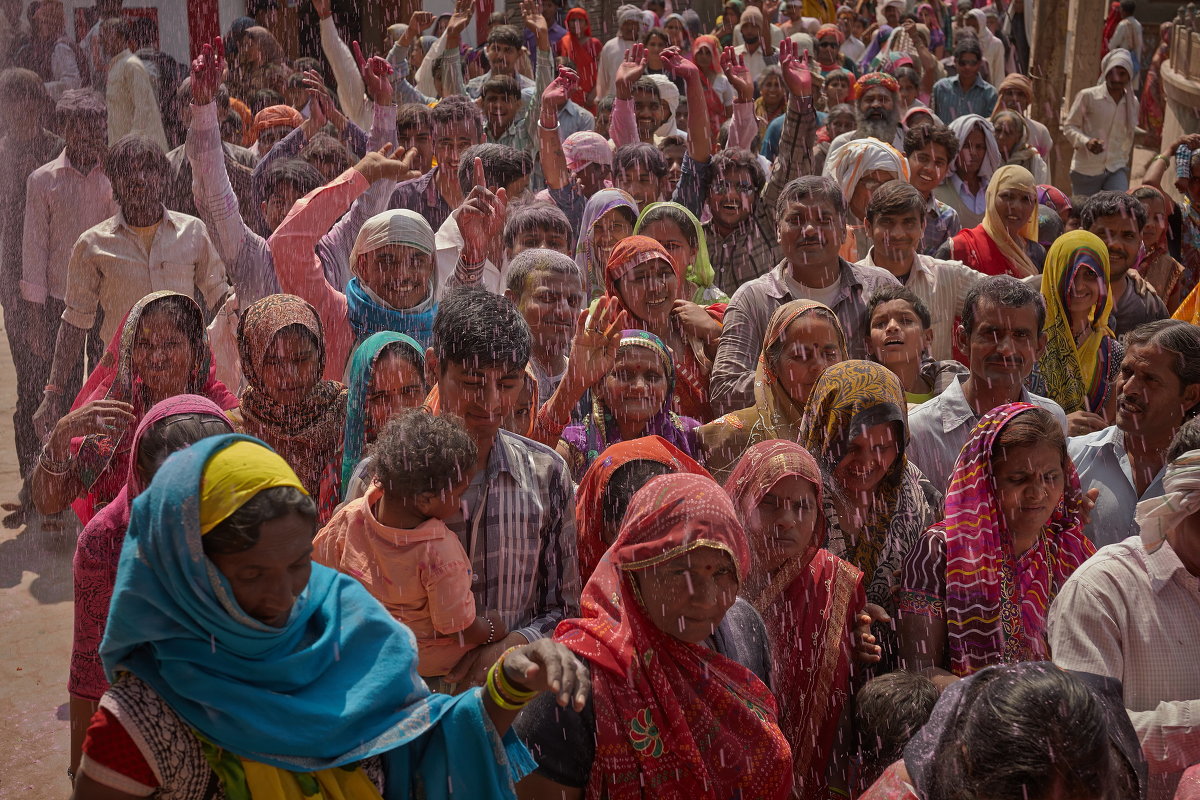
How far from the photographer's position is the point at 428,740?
2.38m

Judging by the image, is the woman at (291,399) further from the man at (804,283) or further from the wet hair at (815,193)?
the wet hair at (815,193)

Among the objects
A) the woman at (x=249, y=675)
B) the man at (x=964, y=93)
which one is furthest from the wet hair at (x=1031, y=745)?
the man at (x=964, y=93)

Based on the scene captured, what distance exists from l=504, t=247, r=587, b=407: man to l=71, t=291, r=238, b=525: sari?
119cm

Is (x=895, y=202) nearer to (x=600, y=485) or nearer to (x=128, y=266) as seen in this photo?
(x=600, y=485)

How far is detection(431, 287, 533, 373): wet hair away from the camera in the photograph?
3.32 m

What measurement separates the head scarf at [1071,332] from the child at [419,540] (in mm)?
3259

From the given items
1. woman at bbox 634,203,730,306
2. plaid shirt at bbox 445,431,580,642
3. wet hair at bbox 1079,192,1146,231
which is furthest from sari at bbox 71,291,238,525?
wet hair at bbox 1079,192,1146,231

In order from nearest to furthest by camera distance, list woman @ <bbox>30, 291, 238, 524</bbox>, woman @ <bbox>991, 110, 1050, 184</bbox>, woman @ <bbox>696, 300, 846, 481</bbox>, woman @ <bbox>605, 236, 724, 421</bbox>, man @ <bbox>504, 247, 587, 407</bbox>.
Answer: woman @ <bbox>30, 291, 238, 524</bbox>
woman @ <bbox>696, 300, 846, 481</bbox>
man @ <bbox>504, 247, 587, 407</bbox>
woman @ <bbox>605, 236, 724, 421</bbox>
woman @ <bbox>991, 110, 1050, 184</bbox>

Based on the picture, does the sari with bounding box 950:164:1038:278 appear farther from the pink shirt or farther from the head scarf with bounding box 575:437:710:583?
the pink shirt

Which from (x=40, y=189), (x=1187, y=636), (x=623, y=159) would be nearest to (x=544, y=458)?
(x=1187, y=636)

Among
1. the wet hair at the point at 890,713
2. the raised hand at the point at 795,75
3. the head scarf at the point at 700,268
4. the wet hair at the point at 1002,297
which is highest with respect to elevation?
the raised hand at the point at 795,75

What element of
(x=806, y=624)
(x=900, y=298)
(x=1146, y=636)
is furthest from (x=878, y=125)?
(x=1146, y=636)

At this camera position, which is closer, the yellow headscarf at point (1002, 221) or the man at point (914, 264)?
the man at point (914, 264)

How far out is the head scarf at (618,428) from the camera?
410 cm
